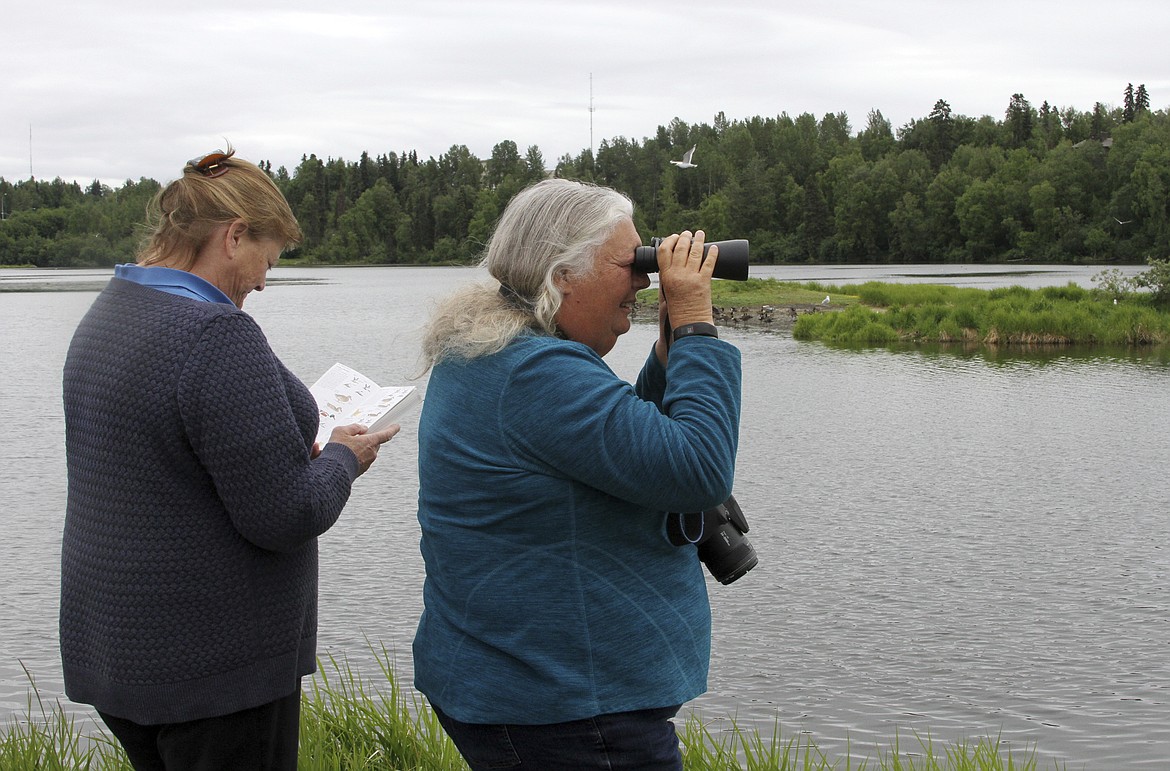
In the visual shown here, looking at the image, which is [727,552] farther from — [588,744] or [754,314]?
[754,314]

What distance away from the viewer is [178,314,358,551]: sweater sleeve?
2021 millimetres

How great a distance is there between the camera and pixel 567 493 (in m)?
1.98

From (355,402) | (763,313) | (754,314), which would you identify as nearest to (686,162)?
(763,313)

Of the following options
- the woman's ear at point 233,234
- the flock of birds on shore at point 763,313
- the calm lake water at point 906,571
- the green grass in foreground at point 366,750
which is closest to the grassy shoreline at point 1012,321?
the flock of birds on shore at point 763,313

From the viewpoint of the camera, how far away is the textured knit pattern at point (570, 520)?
195 centimetres

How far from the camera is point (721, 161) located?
116125mm

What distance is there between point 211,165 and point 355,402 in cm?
70

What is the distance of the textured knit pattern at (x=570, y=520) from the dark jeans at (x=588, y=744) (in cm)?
3

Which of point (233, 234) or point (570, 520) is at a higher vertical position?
point (233, 234)

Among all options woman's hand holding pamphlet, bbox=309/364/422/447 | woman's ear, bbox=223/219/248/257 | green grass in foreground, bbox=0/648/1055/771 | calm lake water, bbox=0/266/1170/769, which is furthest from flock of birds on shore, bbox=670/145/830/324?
woman's ear, bbox=223/219/248/257

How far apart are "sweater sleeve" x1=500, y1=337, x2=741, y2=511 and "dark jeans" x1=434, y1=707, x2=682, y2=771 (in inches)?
14.6

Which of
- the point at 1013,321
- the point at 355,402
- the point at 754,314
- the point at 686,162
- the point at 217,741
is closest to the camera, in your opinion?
the point at 217,741

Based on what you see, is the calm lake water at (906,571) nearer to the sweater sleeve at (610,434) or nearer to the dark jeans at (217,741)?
the sweater sleeve at (610,434)

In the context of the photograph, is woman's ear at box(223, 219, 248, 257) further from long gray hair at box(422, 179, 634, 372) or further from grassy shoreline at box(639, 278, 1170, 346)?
grassy shoreline at box(639, 278, 1170, 346)
